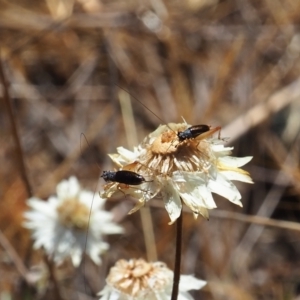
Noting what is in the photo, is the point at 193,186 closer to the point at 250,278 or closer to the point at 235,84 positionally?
the point at 250,278

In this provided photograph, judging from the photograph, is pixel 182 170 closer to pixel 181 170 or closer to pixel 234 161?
pixel 181 170

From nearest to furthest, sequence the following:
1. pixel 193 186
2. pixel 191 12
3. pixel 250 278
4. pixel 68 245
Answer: pixel 193 186, pixel 68 245, pixel 250 278, pixel 191 12

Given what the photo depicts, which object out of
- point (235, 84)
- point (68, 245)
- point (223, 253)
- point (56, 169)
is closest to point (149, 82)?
point (235, 84)

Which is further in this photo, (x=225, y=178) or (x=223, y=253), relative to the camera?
(x=223, y=253)

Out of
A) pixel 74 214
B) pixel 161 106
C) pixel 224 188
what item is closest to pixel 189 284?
pixel 224 188

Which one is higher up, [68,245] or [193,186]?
[68,245]

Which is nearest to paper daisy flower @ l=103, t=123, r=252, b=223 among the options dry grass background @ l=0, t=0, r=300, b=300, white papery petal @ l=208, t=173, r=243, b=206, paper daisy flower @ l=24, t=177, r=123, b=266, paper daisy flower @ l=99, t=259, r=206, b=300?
white papery petal @ l=208, t=173, r=243, b=206
